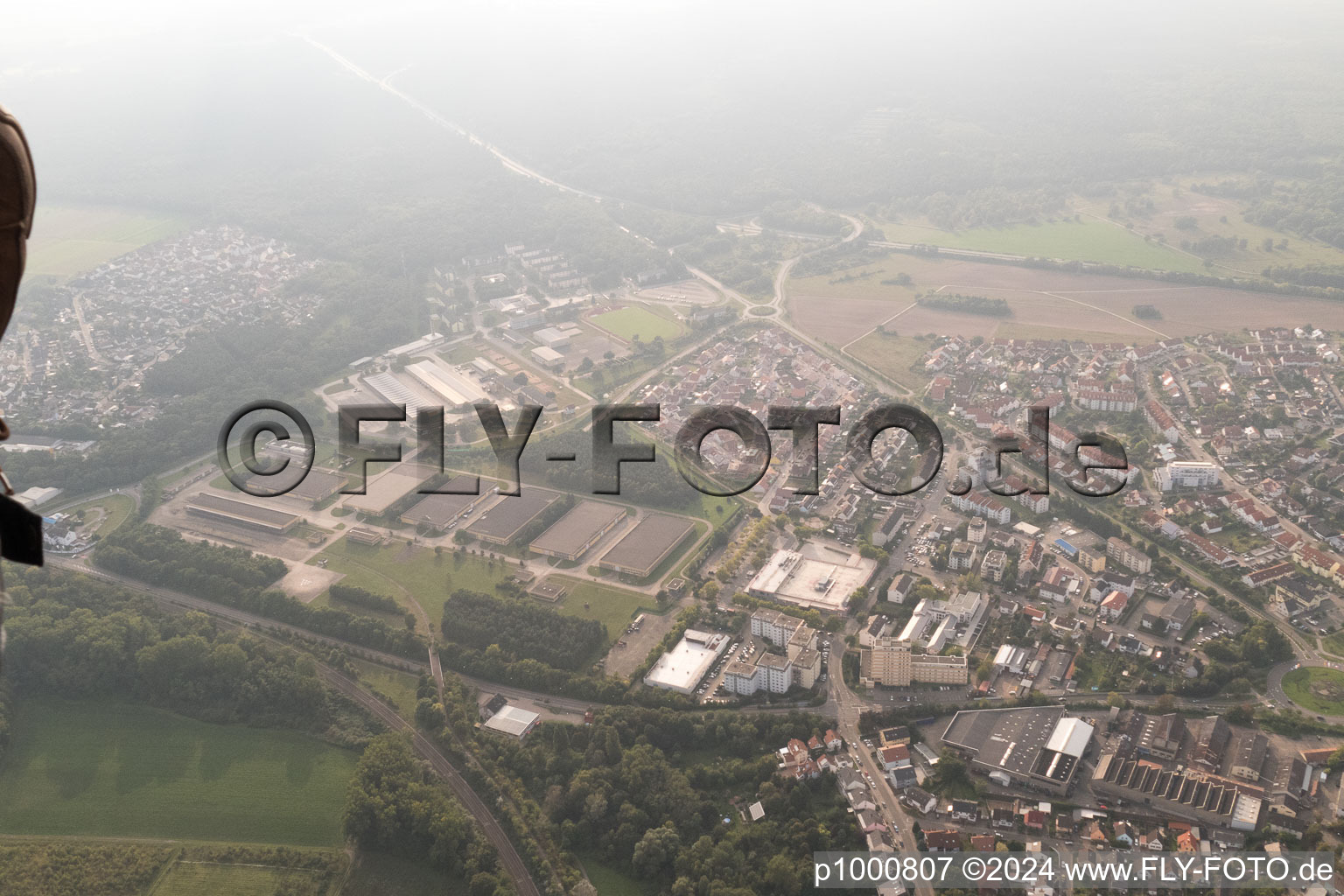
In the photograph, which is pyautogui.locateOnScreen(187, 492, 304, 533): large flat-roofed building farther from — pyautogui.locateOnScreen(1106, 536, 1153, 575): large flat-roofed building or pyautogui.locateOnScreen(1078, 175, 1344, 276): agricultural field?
pyautogui.locateOnScreen(1078, 175, 1344, 276): agricultural field

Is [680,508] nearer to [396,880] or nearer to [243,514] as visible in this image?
[243,514]

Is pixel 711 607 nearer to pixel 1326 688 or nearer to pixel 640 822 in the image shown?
pixel 640 822

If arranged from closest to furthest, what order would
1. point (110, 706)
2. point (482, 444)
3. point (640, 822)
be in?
point (640, 822) → point (110, 706) → point (482, 444)

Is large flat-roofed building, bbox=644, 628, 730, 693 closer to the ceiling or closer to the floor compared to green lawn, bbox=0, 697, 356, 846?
closer to the ceiling

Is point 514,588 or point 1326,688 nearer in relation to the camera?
point 1326,688

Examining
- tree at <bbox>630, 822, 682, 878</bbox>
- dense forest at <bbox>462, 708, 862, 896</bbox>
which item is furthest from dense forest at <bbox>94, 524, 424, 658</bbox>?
tree at <bbox>630, 822, 682, 878</bbox>

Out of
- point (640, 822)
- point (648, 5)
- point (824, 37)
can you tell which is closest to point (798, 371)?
point (640, 822)

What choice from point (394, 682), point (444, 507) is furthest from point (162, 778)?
point (444, 507)
